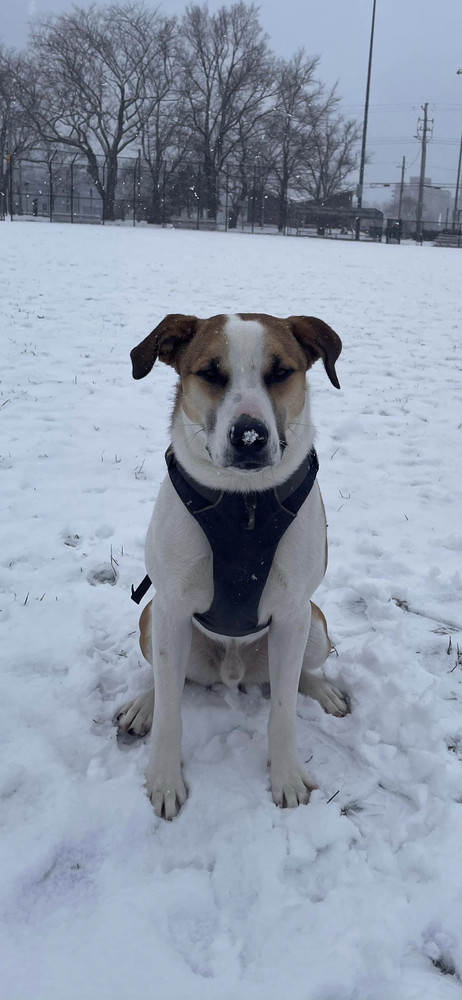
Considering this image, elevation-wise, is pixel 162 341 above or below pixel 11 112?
below

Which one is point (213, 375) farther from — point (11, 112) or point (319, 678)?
point (11, 112)

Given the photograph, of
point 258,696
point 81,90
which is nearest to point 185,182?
point 81,90

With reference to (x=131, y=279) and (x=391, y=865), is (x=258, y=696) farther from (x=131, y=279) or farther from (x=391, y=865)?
(x=131, y=279)

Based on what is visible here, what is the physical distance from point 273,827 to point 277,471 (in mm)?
1184

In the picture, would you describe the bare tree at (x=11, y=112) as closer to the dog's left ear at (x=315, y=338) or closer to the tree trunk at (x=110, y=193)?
the tree trunk at (x=110, y=193)

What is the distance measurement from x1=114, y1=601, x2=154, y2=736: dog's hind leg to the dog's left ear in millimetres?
1158

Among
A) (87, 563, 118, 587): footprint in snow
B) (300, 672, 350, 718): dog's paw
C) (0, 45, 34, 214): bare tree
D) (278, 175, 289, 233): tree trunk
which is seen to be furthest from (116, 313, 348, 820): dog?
(0, 45, 34, 214): bare tree

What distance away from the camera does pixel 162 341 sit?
2400mm

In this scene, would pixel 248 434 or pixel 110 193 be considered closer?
pixel 248 434

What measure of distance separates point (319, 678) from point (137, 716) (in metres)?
0.78

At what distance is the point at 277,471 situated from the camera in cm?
227

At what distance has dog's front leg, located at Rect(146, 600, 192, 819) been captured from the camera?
2.27 meters

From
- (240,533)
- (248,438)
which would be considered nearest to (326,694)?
(240,533)

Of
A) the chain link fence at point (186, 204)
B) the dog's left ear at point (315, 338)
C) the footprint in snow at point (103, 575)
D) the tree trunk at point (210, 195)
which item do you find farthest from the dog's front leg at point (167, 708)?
the tree trunk at point (210, 195)
